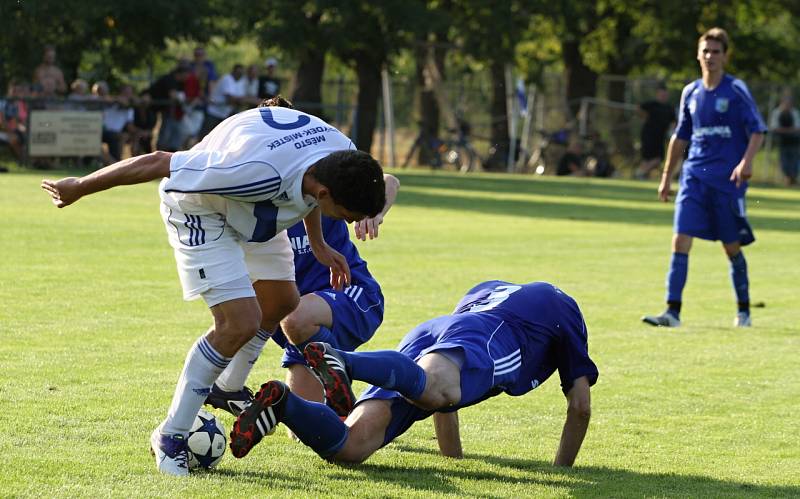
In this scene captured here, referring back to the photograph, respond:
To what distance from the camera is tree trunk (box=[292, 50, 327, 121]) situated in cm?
3412

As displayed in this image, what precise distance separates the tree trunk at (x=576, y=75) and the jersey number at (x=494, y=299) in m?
34.5

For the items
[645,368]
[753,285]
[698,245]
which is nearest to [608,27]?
[698,245]

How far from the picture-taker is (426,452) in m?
6.15

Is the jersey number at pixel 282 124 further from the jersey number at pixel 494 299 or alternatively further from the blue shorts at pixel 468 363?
the jersey number at pixel 494 299

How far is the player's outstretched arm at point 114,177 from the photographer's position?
5.27 m

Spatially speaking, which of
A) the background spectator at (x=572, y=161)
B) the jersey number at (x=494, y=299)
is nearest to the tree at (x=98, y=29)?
the background spectator at (x=572, y=161)

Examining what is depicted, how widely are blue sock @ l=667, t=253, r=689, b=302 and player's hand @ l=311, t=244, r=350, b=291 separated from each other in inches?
203

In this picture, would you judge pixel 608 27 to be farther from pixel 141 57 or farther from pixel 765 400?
pixel 765 400

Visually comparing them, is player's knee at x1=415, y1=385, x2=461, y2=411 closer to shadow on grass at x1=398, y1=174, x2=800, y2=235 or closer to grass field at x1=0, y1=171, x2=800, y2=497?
grass field at x1=0, y1=171, x2=800, y2=497

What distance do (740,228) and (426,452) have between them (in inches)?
225

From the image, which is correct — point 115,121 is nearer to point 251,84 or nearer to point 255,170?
point 251,84

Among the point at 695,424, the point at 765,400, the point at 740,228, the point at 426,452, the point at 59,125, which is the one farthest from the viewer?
the point at 59,125

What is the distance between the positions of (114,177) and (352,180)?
0.93 m

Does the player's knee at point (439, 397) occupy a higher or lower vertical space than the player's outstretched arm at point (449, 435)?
higher
